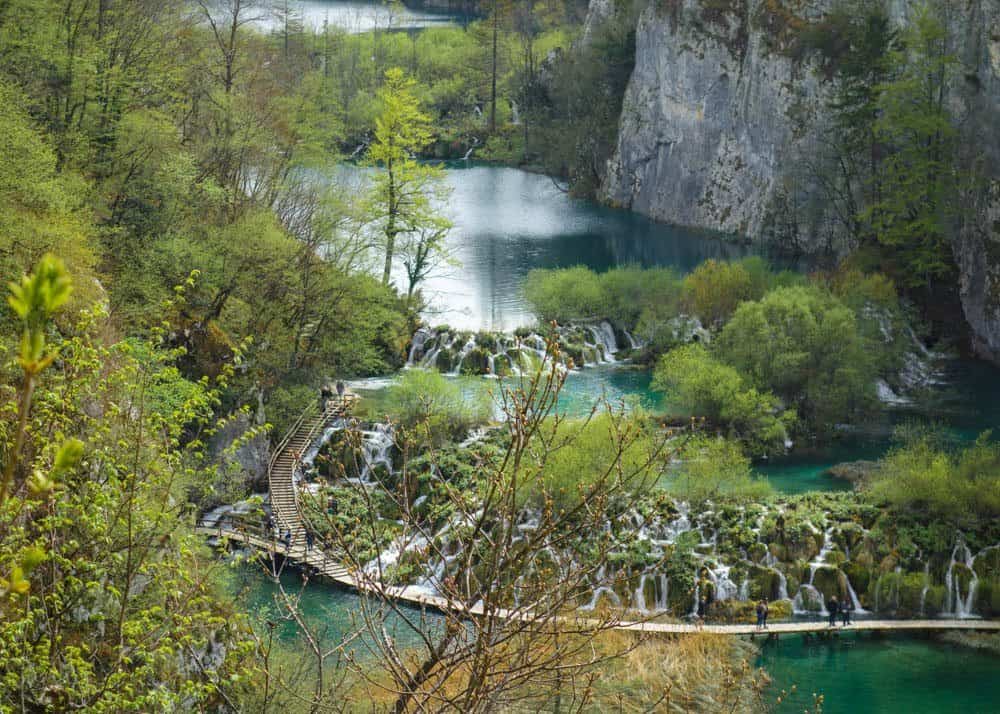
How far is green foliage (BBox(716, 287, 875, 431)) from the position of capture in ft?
116

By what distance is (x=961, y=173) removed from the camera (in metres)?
45.5

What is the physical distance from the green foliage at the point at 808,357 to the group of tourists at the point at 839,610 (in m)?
10.2

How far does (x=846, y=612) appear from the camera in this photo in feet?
82.8

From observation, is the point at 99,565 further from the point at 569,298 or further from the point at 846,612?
the point at 569,298

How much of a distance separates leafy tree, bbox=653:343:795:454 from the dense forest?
0.12 metres

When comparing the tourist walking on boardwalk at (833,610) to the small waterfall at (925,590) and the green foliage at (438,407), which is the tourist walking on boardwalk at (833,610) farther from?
the green foliage at (438,407)

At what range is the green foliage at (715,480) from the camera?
28.5 m

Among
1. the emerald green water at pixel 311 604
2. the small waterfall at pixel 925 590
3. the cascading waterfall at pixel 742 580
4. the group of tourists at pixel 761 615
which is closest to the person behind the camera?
the emerald green water at pixel 311 604

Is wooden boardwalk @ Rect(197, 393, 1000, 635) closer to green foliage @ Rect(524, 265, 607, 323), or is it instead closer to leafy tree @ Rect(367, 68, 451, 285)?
leafy tree @ Rect(367, 68, 451, 285)

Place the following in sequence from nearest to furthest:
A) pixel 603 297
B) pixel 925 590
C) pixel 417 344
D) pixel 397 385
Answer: pixel 925 590 < pixel 397 385 < pixel 417 344 < pixel 603 297

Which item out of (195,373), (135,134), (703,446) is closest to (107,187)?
(135,134)

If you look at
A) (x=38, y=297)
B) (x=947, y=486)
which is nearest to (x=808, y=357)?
(x=947, y=486)

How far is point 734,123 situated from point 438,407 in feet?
118

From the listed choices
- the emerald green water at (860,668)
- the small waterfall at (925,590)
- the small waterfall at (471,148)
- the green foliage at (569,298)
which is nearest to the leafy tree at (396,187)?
the green foliage at (569,298)
